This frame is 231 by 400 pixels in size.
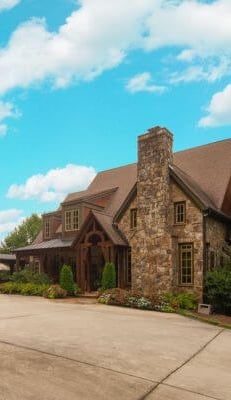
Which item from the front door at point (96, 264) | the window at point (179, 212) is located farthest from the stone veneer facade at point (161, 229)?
the front door at point (96, 264)

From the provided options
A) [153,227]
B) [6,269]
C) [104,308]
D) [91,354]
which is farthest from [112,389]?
[6,269]

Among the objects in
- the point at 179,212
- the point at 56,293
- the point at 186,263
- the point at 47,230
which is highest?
the point at 179,212

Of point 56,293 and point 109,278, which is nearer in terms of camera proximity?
point 109,278

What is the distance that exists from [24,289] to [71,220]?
603 centimetres

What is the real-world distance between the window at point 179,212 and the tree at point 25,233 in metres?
Answer: 38.8

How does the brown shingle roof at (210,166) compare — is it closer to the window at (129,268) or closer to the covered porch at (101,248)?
the window at (129,268)

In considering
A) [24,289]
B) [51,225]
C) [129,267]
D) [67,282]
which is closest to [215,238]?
[129,267]

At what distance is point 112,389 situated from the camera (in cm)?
618

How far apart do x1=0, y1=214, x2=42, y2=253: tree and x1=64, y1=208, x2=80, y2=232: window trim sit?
97.4 feet

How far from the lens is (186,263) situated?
65.2ft

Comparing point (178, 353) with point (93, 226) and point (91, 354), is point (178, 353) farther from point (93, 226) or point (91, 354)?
point (93, 226)

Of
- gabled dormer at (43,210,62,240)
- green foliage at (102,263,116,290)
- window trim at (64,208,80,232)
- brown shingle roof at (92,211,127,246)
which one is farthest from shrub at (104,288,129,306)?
gabled dormer at (43,210,62,240)

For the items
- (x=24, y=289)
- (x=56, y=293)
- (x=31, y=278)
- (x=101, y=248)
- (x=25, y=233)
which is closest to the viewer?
(x=56, y=293)

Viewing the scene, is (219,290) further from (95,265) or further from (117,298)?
(95,265)
